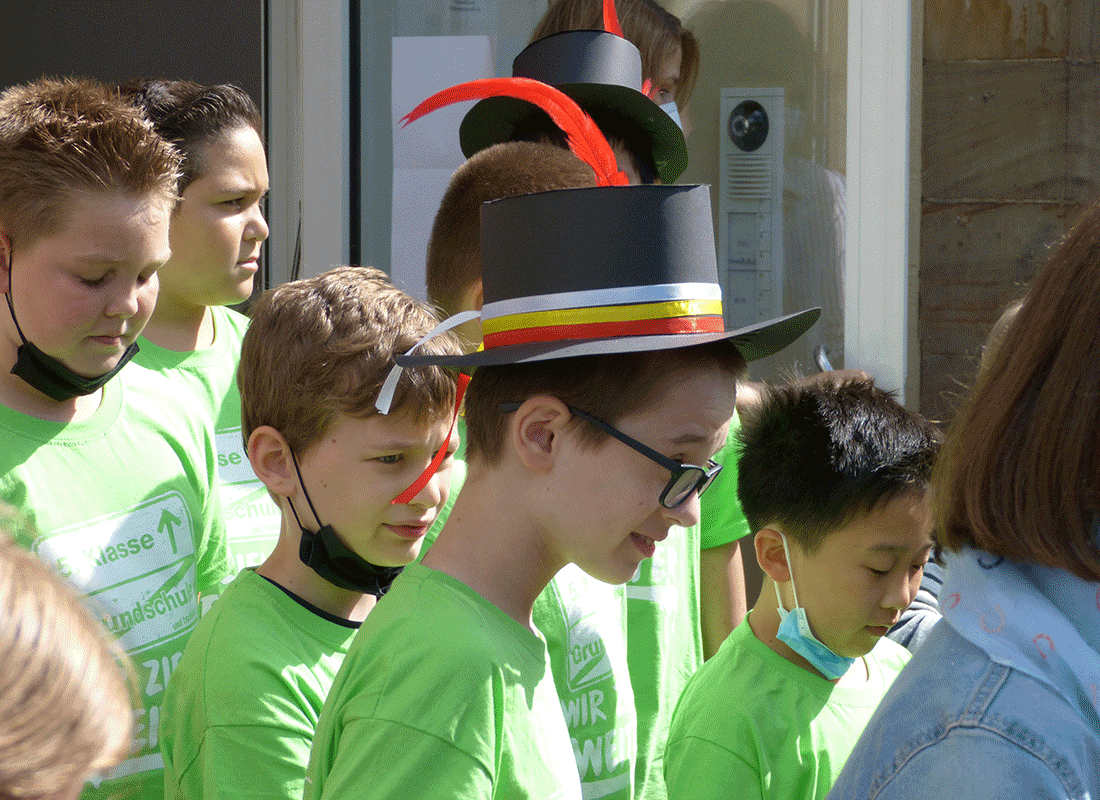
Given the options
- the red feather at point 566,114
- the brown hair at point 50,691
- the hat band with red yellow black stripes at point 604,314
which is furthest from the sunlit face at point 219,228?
the brown hair at point 50,691

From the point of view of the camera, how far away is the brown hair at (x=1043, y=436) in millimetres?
1069

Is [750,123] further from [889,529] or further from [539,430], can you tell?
[539,430]

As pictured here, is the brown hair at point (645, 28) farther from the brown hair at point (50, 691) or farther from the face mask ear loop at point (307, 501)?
the brown hair at point (50, 691)

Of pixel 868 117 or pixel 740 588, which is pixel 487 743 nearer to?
pixel 740 588

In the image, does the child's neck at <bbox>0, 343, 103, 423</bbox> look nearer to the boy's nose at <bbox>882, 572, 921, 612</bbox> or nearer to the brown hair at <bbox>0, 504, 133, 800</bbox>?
the brown hair at <bbox>0, 504, 133, 800</bbox>

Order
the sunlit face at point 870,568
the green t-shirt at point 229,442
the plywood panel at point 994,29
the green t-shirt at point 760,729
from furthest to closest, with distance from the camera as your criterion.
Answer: the plywood panel at point 994,29 → the green t-shirt at point 229,442 → the sunlit face at point 870,568 → the green t-shirt at point 760,729

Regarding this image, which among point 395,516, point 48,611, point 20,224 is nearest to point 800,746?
point 395,516

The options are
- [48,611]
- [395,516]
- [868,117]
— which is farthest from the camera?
[868,117]

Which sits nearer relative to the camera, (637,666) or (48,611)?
(48,611)

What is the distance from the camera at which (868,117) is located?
3436mm

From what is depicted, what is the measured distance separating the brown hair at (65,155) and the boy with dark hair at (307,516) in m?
0.33

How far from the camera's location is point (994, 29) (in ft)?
11.7

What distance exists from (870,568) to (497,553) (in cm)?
90

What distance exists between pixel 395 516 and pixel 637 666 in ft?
2.01
